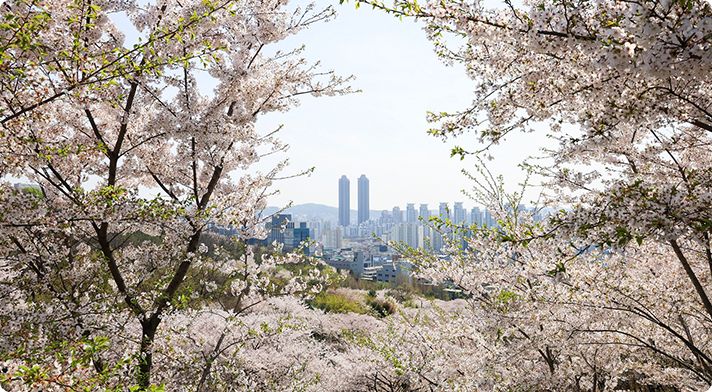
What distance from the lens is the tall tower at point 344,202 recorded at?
179 m

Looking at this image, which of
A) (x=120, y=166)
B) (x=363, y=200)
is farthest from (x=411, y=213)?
(x=120, y=166)

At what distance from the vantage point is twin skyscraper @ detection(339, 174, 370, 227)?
17912 centimetres

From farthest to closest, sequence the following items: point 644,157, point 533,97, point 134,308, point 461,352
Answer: point 461,352 → point 644,157 → point 134,308 → point 533,97

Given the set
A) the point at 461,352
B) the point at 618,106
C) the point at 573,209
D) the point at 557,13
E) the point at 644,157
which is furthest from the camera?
the point at 461,352

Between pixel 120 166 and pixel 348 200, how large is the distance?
178 meters

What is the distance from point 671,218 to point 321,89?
3512mm

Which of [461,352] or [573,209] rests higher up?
[573,209]

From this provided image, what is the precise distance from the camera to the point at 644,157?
3408 mm

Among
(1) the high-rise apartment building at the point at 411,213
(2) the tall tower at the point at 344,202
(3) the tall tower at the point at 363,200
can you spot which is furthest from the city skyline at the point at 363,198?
(1) the high-rise apartment building at the point at 411,213

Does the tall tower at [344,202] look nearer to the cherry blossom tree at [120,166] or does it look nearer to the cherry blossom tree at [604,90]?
the cherry blossom tree at [120,166]

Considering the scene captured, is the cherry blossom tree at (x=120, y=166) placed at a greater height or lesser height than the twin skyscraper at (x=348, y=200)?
lesser

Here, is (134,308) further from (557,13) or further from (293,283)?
(557,13)

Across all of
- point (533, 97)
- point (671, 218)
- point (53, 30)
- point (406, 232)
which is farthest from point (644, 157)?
point (406, 232)

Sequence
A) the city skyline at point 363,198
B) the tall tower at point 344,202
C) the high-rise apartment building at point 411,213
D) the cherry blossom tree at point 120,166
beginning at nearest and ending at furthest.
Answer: the cherry blossom tree at point 120,166 → the high-rise apartment building at point 411,213 → the tall tower at point 344,202 → the city skyline at point 363,198
